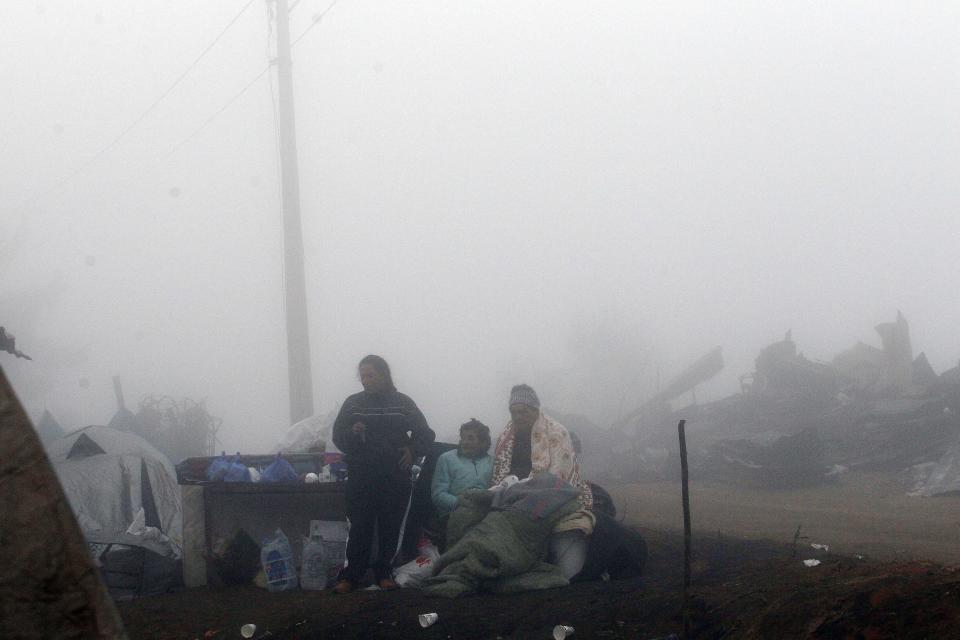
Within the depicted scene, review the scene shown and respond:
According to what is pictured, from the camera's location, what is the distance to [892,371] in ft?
54.0

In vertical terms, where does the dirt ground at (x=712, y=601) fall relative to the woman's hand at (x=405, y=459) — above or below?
below

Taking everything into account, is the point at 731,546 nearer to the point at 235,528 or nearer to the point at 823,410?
the point at 235,528

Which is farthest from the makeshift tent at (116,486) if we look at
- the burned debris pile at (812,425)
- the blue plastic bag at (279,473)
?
the burned debris pile at (812,425)

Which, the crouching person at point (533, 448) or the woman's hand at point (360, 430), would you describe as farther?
the crouching person at point (533, 448)

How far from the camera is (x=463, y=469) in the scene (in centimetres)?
777

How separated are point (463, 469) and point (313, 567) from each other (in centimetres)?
133

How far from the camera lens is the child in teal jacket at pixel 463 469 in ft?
24.9

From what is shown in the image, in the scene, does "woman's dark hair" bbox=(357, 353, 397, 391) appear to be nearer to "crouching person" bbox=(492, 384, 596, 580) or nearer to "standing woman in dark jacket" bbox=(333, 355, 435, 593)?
"standing woman in dark jacket" bbox=(333, 355, 435, 593)

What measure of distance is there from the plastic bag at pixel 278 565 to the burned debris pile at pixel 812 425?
7509mm

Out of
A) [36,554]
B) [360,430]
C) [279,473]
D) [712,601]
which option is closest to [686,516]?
[712,601]

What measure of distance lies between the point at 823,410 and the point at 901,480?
12.4 feet

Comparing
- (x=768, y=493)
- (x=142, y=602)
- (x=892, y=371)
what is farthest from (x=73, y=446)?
(x=892, y=371)

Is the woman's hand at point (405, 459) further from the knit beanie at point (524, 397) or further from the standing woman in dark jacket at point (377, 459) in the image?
the knit beanie at point (524, 397)

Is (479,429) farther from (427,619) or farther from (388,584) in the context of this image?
(427,619)
